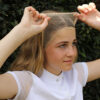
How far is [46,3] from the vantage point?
3295mm

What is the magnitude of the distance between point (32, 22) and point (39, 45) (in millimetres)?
311

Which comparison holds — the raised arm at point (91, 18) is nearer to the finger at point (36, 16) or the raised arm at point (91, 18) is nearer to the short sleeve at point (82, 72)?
the short sleeve at point (82, 72)

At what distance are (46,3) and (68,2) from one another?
327 millimetres

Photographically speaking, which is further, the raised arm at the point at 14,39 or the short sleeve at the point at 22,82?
the short sleeve at the point at 22,82

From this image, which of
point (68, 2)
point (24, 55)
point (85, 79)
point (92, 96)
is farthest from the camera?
point (92, 96)

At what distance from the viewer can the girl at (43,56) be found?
91.7 inches

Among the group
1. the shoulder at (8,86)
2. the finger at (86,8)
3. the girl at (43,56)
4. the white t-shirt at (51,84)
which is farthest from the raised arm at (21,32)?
the finger at (86,8)

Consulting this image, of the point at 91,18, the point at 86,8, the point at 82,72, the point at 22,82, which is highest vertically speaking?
the point at 86,8

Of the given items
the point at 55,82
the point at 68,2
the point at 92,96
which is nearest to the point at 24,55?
the point at 55,82

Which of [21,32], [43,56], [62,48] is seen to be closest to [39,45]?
[43,56]

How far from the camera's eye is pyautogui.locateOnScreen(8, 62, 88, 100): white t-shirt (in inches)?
97.3

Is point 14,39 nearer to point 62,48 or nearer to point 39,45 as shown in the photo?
point 39,45

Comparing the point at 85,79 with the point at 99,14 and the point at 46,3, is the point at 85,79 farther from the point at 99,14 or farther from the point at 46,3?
the point at 46,3

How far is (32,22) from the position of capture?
2.40 m
